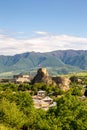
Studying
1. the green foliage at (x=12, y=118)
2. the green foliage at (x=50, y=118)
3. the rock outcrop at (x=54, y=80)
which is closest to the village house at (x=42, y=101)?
the rock outcrop at (x=54, y=80)

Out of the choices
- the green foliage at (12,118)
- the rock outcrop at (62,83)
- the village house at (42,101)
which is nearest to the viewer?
the green foliage at (12,118)

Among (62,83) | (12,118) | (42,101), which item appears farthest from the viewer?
(62,83)

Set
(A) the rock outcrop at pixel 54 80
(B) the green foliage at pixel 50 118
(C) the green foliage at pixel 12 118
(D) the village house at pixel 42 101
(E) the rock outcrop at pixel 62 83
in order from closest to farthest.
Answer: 1. (B) the green foliage at pixel 50 118
2. (C) the green foliage at pixel 12 118
3. (D) the village house at pixel 42 101
4. (E) the rock outcrop at pixel 62 83
5. (A) the rock outcrop at pixel 54 80

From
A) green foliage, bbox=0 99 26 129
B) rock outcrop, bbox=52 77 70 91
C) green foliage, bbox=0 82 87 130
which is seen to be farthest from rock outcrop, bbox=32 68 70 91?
green foliage, bbox=0 99 26 129

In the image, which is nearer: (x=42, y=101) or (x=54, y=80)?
(x=42, y=101)

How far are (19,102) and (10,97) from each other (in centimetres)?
1281

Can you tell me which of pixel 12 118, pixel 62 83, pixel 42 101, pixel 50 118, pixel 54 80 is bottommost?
pixel 42 101

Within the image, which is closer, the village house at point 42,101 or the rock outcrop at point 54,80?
the village house at point 42,101

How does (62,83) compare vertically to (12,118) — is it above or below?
below

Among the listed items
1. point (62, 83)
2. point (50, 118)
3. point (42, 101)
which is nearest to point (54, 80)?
point (62, 83)

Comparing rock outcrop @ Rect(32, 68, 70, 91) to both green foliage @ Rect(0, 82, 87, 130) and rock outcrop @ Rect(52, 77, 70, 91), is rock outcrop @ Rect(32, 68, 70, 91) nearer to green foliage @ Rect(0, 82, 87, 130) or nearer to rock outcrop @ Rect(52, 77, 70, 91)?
rock outcrop @ Rect(52, 77, 70, 91)

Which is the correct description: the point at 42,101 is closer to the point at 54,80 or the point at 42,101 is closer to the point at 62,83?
the point at 62,83

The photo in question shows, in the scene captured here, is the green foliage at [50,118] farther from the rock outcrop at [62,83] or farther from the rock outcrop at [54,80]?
the rock outcrop at [54,80]

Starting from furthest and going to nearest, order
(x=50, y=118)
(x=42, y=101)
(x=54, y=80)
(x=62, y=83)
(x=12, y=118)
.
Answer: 1. (x=54, y=80)
2. (x=62, y=83)
3. (x=42, y=101)
4. (x=12, y=118)
5. (x=50, y=118)
